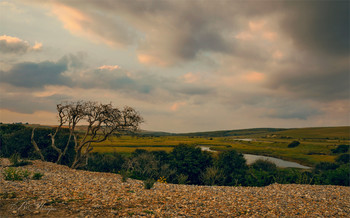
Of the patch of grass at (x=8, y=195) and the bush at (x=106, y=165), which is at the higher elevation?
the patch of grass at (x=8, y=195)

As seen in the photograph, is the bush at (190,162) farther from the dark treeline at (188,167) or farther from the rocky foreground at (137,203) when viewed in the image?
the rocky foreground at (137,203)

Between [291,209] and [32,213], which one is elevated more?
[32,213]

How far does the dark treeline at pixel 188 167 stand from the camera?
74.0ft

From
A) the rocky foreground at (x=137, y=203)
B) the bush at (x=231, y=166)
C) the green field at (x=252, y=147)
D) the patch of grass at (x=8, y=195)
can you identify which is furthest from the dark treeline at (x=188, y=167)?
the patch of grass at (x=8, y=195)

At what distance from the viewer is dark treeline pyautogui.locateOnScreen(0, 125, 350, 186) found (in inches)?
888

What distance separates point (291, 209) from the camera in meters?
11.1

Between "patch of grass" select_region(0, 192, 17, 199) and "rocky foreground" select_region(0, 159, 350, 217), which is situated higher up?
"patch of grass" select_region(0, 192, 17, 199)

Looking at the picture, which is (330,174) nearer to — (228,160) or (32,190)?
(228,160)

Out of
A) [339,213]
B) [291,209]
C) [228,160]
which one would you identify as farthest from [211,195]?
[228,160]

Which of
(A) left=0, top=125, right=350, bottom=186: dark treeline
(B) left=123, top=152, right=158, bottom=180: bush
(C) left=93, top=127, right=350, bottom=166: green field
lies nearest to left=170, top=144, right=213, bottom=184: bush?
(A) left=0, top=125, right=350, bottom=186: dark treeline

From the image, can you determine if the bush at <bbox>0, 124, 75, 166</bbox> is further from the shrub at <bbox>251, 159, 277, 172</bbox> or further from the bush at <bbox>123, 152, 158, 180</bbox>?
the shrub at <bbox>251, 159, 277, 172</bbox>

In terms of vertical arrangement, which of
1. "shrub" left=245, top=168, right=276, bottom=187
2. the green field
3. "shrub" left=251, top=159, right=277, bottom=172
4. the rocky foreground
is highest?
the rocky foreground

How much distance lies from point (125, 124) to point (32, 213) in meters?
18.4

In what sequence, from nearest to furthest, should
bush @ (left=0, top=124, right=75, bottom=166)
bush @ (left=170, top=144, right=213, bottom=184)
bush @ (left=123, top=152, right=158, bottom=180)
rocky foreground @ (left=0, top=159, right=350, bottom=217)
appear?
1. rocky foreground @ (left=0, top=159, right=350, bottom=217)
2. bush @ (left=123, top=152, right=158, bottom=180)
3. bush @ (left=170, top=144, right=213, bottom=184)
4. bush @ (left=0, top=124, right=75, bottom=166)
